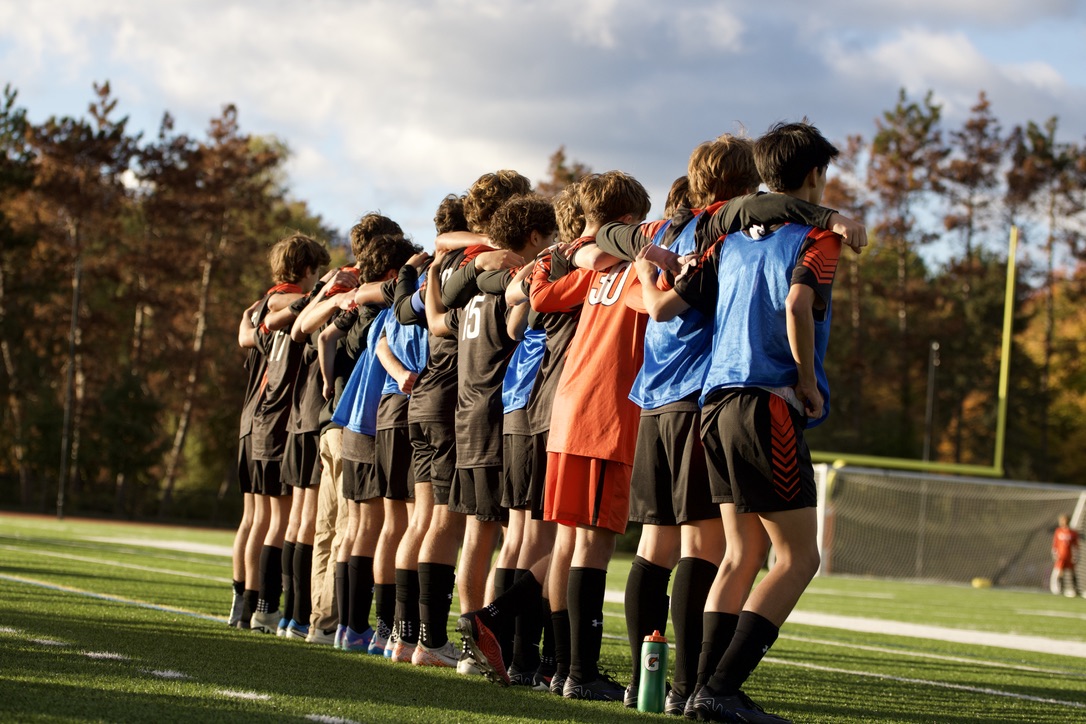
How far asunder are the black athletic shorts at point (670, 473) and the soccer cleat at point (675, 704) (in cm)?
57

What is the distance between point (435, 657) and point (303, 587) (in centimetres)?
140

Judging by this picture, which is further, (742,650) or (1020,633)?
(1020,633)

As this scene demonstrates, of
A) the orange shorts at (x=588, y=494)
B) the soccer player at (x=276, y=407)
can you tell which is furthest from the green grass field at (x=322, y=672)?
the orange shorts at (x=588, y=494)

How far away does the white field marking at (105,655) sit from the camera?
456 cm

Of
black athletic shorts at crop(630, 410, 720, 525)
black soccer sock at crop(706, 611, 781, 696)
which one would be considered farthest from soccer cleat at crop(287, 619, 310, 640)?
black soccer sock at crop(706, 611, 781, 696)

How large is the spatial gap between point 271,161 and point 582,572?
38859 millimetres

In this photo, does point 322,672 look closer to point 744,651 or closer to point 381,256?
point 744,651

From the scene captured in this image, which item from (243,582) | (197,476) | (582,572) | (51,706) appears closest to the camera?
(51,706)

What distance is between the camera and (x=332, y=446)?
22.1ft

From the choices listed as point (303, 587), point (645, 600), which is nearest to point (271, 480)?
point (303, 587)

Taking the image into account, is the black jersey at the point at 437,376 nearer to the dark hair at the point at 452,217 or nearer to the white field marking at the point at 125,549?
the dark hair at the point at 452,217

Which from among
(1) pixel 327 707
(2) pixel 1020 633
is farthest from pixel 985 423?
(1) pixel 327 707

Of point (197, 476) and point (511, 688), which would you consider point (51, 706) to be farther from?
point (197, 476)

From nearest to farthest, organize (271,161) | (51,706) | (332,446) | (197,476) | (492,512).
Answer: (51,706) → (492,512) → (332,446) → (271,161) → (197,476)
